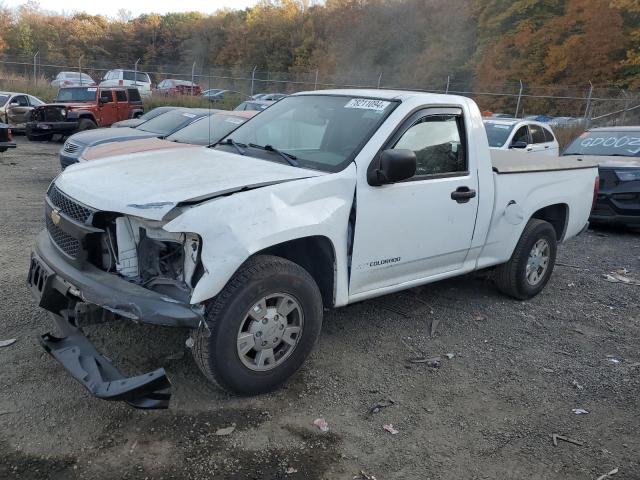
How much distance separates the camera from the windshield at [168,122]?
10.4m

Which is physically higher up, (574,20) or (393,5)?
(393,5)

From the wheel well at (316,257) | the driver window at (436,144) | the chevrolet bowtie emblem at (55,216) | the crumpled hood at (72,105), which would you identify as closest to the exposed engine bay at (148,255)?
the chevrolet bowtie emblem at (55,216)

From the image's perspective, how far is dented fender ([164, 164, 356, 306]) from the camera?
303cm

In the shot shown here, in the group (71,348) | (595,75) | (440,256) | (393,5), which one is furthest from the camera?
(393,5)

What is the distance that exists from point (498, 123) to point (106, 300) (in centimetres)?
1034

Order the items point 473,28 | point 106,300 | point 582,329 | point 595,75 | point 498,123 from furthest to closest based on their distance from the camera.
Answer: point 473,28 → point 595,75 → point 498,123 → point 582,329 → point 106,300

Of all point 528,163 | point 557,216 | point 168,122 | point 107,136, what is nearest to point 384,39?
point 168,122

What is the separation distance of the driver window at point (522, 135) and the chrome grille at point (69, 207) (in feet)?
31.9

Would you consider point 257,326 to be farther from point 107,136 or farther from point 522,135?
point 522,135

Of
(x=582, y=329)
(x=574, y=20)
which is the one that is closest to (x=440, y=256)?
(x=582, y=329)

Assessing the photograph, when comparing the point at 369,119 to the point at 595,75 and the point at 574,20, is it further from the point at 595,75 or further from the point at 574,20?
the point at 574,20

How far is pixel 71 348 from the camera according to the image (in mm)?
3268

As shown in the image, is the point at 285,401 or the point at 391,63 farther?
the point at 391,63

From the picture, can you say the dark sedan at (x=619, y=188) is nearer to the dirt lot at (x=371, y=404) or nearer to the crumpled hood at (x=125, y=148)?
the dirt lot at (x=371, y=404)
